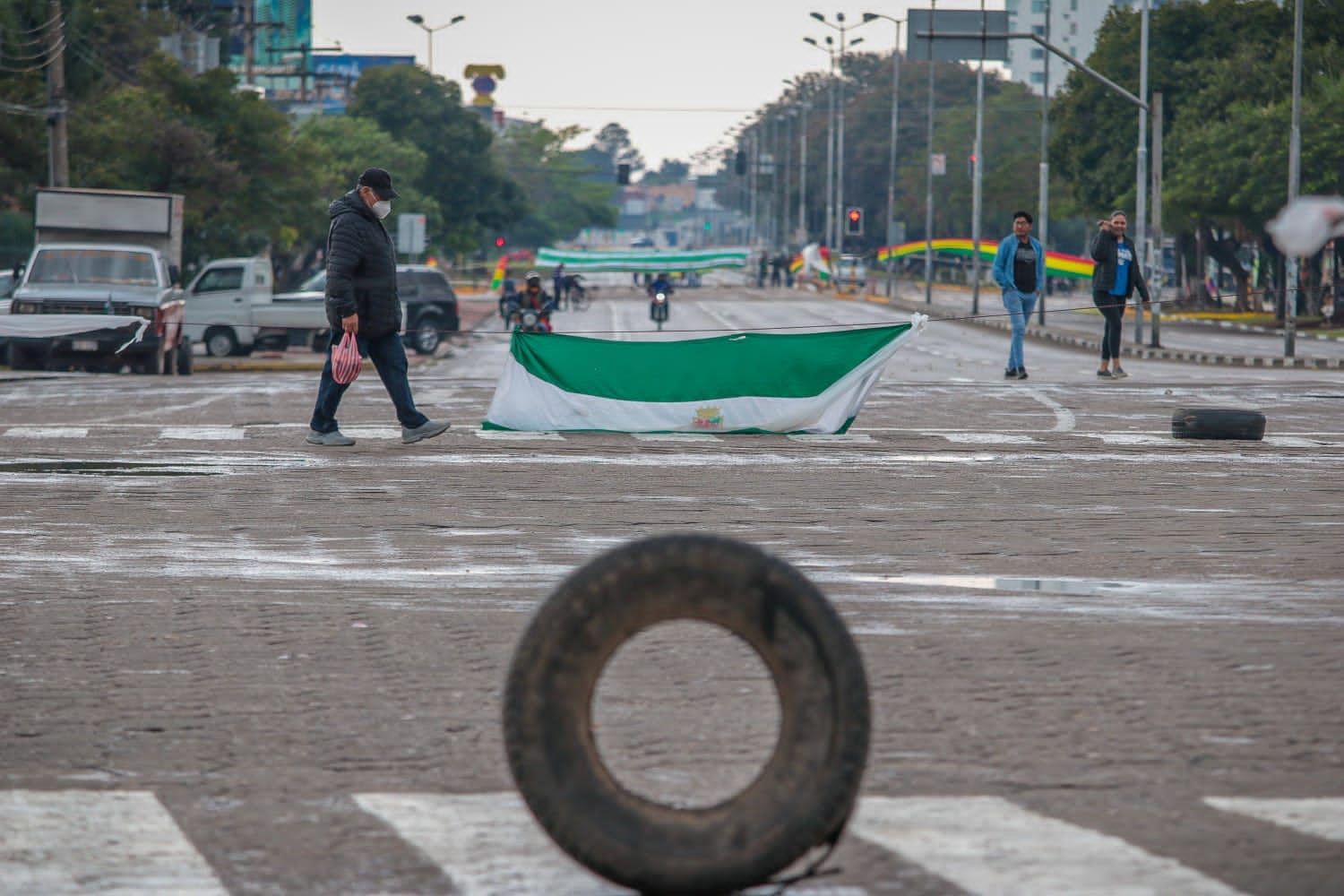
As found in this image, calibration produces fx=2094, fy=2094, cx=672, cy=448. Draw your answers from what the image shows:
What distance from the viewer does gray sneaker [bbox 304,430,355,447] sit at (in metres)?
16.2

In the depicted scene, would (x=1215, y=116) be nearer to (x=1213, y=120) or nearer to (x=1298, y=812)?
(x=1213, y=120)

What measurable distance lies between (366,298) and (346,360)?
2.43 feet

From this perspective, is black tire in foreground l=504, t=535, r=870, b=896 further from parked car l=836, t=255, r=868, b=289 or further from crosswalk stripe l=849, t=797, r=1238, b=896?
parked car l=836, t=255, r=868, b=289

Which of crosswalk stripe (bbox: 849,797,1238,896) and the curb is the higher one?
the curb

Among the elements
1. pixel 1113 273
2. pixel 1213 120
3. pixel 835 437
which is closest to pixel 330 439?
pixel 835 437

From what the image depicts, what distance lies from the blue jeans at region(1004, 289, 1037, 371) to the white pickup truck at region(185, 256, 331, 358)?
17295 mm

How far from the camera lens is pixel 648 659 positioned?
7.49 meters

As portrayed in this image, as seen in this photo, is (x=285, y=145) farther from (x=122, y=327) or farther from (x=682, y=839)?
(x=682, y=839)

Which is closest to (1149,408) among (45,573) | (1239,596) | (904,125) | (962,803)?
(1239,596)

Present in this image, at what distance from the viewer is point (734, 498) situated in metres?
12.9

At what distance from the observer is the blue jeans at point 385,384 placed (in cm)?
1614

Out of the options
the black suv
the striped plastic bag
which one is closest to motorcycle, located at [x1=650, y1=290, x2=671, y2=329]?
the black suv

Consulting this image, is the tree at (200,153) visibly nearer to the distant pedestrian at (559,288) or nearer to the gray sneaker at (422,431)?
the distant pedestrian at (559,288)

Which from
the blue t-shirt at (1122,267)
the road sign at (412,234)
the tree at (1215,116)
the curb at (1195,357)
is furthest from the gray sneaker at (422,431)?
the tree at (1215,116)
